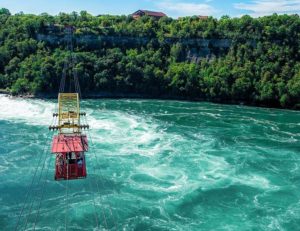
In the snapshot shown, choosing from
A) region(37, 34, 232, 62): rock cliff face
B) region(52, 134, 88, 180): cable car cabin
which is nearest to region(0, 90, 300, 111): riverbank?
region(37, 34, 232, 62): rock cliff face

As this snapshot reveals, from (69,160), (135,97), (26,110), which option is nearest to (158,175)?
(69,160)

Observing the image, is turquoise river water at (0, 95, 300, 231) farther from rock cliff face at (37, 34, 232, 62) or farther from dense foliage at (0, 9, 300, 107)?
rock cliff face at (37, 34, 232, 62)

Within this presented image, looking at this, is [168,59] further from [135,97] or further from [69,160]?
[69,160]

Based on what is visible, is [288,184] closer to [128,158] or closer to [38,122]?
[128,158]

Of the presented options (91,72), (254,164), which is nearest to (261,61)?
(91,72)

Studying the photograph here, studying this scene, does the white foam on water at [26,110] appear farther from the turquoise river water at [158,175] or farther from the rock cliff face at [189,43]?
the rock cliff face at [189,43]

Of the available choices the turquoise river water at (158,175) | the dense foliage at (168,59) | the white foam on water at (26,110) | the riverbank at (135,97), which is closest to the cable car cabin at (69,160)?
the turquoise river water at (158,175)
